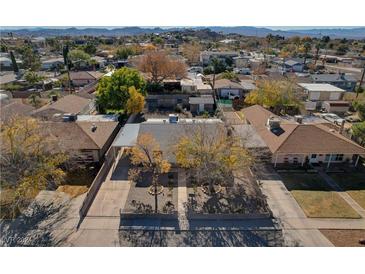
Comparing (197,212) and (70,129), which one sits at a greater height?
(70,129)

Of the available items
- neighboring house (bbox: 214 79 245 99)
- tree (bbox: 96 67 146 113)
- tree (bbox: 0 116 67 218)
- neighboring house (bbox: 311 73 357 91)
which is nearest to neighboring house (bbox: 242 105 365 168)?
neighboring house (bbox: 214 79 245 99)

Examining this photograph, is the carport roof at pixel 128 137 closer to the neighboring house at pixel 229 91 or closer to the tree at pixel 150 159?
the tree at pixel 150 159

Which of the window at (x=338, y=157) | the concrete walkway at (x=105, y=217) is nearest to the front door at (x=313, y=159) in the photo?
the window at (x=338, y=157)

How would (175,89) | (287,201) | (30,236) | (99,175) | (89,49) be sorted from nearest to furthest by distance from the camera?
1. (30,236)
2. (287,201)
3. (99,175)
4. (175,89)
5. (89,49)

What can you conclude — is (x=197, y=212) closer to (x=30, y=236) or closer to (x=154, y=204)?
(x=154, y=204)

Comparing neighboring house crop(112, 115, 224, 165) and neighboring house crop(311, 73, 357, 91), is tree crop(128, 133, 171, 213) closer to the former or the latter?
neighboring house crop(112, 115, 224, 165)

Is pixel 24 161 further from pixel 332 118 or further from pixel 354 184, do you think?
pixel 332 118

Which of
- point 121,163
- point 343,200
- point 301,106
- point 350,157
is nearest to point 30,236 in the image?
point 121,163

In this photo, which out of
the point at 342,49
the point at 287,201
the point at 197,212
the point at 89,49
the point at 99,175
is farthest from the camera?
the point at 342,49
